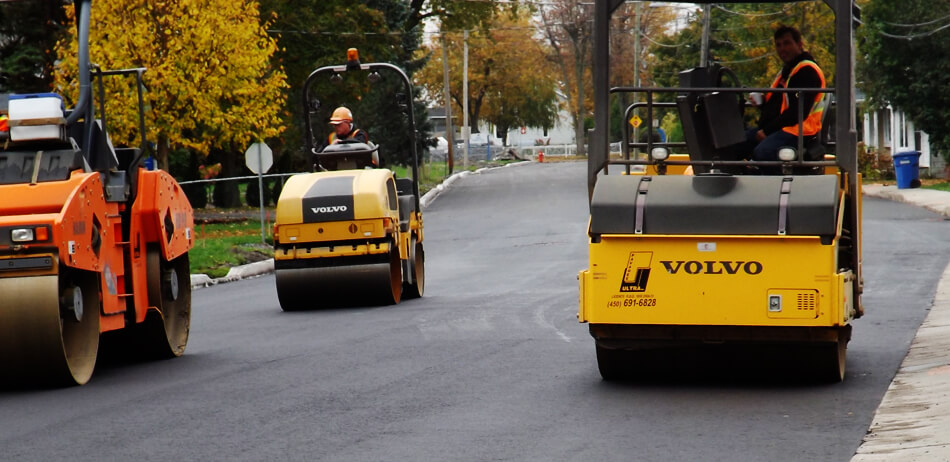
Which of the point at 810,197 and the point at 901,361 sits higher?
the point at 810,197

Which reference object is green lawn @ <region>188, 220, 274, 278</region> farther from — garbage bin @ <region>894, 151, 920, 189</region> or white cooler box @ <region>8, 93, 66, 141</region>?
garbage bin @ <region>894, 151, 920, 189</region>

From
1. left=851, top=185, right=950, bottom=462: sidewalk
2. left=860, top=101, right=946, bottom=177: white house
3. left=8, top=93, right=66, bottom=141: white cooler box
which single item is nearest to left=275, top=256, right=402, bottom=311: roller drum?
left=851, top=185, right=950, bottom=462: sidewalk

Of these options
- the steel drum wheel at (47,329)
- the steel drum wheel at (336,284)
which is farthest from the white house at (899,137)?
the steel drum wheel at (47,329)

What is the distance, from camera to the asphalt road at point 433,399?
7754 mm

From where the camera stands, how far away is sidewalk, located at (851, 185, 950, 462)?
742 cm

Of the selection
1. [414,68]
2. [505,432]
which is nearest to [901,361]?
[505,432]

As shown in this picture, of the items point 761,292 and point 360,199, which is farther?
point 360,199

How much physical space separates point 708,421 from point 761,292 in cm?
109

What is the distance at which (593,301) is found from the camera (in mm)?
9383

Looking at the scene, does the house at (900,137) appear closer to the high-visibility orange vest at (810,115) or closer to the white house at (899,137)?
the white house at (899,137)

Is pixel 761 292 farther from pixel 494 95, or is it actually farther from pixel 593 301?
pixel 494 95

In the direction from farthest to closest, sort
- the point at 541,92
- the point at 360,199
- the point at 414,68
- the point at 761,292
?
1. the point at 541,92
2. the point at 414,68
3. the point at 360,199
4. the point at 761,292

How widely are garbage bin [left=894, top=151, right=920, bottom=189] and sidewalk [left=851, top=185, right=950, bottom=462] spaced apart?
30977mm

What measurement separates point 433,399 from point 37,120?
11.3 ft
